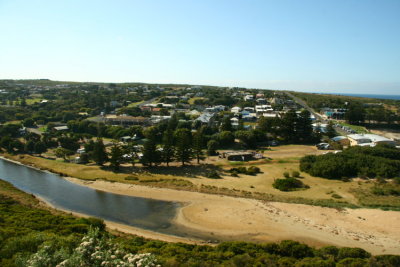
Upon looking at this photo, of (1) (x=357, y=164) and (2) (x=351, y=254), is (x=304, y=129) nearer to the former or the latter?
(1) (x=357, y=164)

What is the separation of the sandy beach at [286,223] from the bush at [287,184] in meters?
3.69

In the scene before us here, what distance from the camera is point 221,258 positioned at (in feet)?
44.7

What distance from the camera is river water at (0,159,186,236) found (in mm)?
22500

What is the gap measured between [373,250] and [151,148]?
26897 millimetres

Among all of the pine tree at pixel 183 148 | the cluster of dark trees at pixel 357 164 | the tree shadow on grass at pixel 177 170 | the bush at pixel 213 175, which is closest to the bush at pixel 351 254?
the cluster of dark trees at pixel 357 164

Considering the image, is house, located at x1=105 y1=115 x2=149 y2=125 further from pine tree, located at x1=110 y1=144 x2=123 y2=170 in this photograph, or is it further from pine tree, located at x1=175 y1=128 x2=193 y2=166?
pine tree, located at x1=175 y1=128 x2=193 y2=166

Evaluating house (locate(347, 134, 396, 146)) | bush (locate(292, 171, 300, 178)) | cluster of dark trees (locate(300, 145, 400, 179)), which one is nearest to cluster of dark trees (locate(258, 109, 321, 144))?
house (locate(347, 134, 396, 146))

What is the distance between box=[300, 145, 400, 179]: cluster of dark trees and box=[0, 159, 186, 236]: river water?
1836cm

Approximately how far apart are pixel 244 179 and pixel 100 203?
55.3ft

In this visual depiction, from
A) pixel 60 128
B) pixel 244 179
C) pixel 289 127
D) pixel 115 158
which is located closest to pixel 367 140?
pixel 289 127

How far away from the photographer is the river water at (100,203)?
2250cm

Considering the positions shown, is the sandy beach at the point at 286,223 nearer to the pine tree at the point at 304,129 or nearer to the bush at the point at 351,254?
the bush at the point at 351,254

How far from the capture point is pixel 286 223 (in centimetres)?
2111

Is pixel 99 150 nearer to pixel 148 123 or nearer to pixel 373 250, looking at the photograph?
pixel 148 123
